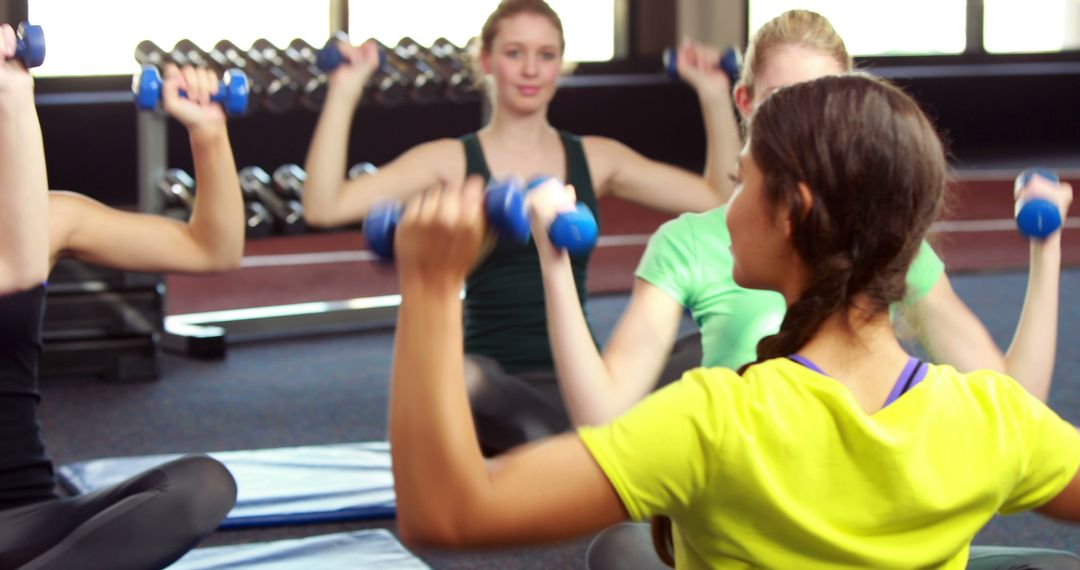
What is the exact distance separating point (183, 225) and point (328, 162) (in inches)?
21.7

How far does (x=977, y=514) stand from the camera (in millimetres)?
1094

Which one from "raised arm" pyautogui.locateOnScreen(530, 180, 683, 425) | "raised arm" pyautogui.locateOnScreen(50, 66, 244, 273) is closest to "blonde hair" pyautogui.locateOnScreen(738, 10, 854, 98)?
"raised arm" pyautogui.locateOnScreen(530, 180, 683, 425)

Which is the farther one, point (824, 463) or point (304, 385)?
point (304, 385)

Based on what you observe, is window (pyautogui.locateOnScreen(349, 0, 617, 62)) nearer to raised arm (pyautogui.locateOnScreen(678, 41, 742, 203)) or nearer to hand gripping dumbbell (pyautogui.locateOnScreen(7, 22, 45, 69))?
raised arm (pyautogui.locateOnScreen(678, 41, 742, 203))

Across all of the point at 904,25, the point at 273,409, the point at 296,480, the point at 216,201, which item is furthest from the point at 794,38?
the point at 904,25

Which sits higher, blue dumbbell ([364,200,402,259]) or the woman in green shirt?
blue dumbbell ([364,200,402,259])

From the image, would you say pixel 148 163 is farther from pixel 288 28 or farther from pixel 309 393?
pixel 288 28

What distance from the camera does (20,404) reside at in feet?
5.69

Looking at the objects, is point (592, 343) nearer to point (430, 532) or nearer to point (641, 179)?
point (430, 532)

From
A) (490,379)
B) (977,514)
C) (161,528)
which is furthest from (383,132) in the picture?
(977,514)

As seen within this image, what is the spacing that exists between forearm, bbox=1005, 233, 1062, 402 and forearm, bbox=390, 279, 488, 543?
30.9 inches

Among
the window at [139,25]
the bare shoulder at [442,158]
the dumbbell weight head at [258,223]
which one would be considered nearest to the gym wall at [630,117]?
the window at [139,25]

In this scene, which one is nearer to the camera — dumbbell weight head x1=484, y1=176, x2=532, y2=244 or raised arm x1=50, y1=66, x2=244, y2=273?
dumbbell weight head x1=484, y1=176, x2=532, y2=244

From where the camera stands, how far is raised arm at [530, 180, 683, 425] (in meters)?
1.37
